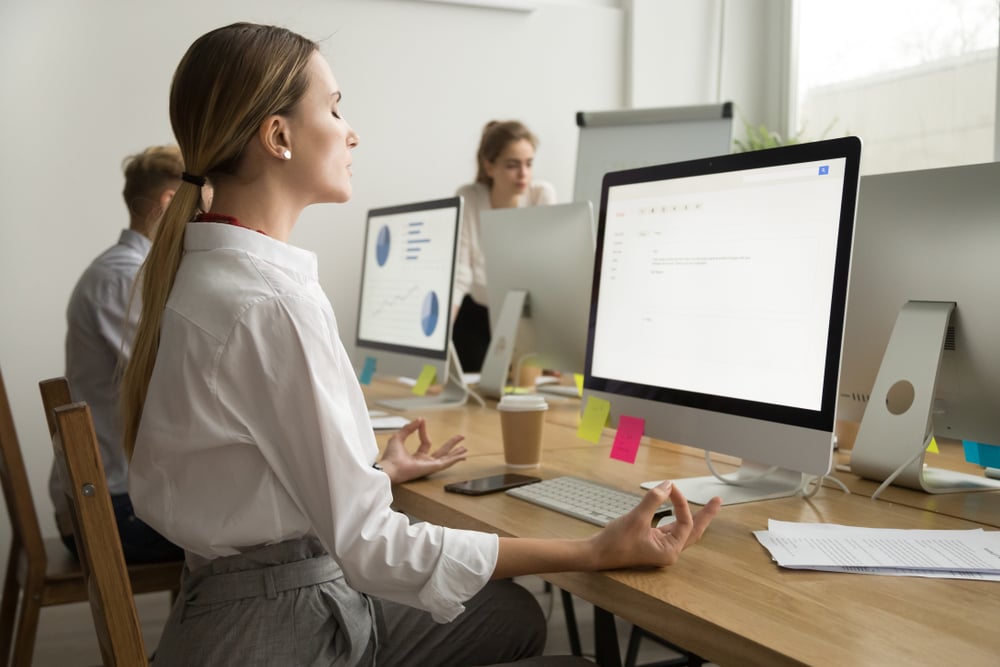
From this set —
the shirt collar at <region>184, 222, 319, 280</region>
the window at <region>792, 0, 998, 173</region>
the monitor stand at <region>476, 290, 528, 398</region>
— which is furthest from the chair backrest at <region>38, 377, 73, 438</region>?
the window at <region>792, 0, 998, 173</region>

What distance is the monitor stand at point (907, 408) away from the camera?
4.55 feet

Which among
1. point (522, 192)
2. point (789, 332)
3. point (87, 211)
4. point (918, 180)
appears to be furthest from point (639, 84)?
point (789, 332)

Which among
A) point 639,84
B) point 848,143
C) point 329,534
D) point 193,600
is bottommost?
point 193,600

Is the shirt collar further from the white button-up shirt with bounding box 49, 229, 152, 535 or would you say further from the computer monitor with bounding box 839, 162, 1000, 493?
the white button-up shirt with bounding box 49, 229, 152, 535

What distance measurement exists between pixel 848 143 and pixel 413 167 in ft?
9.99

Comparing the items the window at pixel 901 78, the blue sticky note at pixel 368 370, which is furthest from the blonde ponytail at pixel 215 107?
the window at pixel 901 78

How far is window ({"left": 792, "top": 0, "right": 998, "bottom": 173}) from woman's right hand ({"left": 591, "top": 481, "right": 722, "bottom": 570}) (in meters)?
2.92

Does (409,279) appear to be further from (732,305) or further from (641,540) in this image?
(641,540)

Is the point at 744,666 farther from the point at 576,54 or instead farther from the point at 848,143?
the point at 576,54

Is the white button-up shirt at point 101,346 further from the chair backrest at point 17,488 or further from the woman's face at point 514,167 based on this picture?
the woman's face at point 514,167

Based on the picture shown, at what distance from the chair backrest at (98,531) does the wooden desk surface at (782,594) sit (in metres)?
0.47

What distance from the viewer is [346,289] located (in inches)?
155

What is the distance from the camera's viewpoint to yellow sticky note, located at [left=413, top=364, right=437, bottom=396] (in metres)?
2.28

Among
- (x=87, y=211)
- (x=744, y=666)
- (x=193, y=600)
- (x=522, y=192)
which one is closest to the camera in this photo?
(x=744, y=666)
